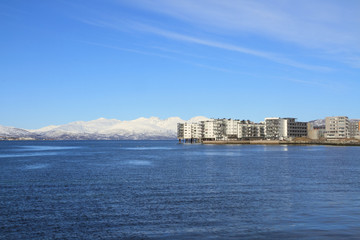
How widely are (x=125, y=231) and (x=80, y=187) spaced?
950 inches

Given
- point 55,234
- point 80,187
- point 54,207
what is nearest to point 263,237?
point 55,234

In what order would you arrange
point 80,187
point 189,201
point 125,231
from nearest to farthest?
point 125,231 → point 189,201 → point 80,187

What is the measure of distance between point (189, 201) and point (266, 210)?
8.13 meters

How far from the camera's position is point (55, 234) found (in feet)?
85.4

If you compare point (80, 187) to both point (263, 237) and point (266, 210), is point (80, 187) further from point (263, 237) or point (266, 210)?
point (263, 237)

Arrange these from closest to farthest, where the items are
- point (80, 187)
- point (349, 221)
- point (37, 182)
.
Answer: point (349, 221) → point (80, 187) → point (37, 182)

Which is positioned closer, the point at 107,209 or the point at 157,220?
the point at 157,220

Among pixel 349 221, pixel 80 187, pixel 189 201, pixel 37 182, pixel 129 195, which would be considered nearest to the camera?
pixel 349 221

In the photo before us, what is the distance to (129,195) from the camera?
42000mm

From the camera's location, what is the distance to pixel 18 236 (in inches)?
1001

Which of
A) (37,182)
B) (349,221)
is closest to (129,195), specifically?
(37,182)

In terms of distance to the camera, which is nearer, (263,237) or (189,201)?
(263,237)

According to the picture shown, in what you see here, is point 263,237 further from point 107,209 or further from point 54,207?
point 54,207

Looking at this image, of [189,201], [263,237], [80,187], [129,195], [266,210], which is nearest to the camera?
[263,237]
